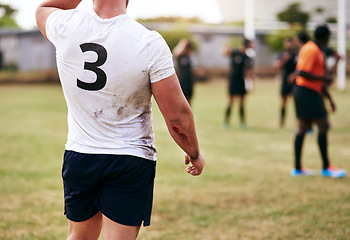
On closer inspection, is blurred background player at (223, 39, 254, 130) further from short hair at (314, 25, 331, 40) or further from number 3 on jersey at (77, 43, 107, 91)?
number 3 on jersey at (77, 43, 107, 91)

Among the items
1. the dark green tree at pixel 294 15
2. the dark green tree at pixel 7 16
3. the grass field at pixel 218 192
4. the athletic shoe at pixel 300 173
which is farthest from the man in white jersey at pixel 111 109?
the dark green tree at pixel 7 16

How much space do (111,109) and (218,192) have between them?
3.68 m

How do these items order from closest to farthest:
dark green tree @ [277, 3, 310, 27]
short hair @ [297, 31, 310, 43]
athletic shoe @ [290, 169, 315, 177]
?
athletic shoe @ [290, 169, 315, 177], short hair @ [297, 31, 310, 43], dark green tree @ [277, 3, 310, 27]

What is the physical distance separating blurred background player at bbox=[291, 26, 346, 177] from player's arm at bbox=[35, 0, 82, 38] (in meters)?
4.40

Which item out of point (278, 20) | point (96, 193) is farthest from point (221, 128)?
point (278, 20)

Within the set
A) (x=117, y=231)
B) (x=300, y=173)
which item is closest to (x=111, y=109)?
(x=117, y=231)

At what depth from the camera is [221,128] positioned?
38.6ft

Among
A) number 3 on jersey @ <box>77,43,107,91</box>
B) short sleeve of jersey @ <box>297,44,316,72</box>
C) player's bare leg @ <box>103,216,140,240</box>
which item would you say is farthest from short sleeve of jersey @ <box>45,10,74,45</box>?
short sleeve of jersey @ <box>297,44,316,72</box>

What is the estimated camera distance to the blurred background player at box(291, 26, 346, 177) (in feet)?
19.9

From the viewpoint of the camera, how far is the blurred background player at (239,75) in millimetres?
11820

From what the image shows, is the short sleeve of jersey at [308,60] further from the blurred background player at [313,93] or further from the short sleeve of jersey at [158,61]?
the short sleeve of jersey at [158,61]

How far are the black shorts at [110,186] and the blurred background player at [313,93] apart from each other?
4384 mm

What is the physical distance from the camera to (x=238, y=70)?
11977 mm

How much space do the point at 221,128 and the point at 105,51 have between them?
32.3 ft
